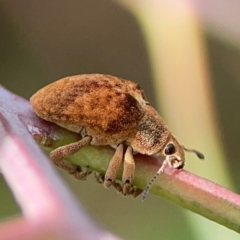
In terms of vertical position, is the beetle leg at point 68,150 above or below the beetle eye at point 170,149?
above

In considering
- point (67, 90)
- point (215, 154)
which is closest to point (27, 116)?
point (67, 90)

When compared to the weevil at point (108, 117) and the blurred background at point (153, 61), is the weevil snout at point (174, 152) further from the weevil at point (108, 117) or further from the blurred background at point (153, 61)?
the blurred background at point (153, 61)

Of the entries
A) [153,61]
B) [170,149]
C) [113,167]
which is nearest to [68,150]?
[113,167]

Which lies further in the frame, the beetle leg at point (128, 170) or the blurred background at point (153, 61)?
the blurred background at point (153, 61)

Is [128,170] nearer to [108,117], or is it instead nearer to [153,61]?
[108,117]

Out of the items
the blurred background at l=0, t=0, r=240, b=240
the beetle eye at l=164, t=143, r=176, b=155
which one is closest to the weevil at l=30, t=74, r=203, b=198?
the beetle eye at l=164, t=143, r=176, b=155

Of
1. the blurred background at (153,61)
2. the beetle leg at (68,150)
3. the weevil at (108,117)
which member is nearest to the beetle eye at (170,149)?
the weevil at (108,117)
